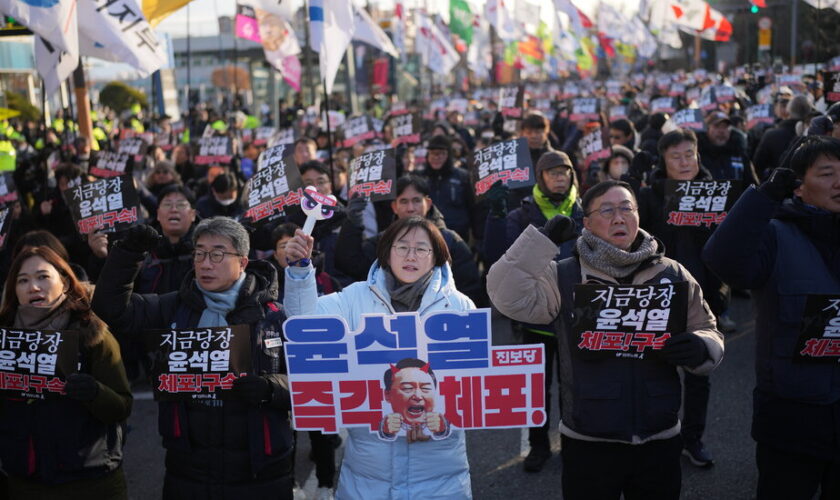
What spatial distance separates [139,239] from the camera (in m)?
3.14

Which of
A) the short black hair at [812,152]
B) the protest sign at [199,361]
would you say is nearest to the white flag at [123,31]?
the protest sign at [199,361]

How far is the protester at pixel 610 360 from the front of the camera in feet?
9.70

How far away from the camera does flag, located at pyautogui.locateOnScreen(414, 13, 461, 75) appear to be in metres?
20.2

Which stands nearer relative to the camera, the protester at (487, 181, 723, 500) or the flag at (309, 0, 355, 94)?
the protester at (487, 181, 723, 500)

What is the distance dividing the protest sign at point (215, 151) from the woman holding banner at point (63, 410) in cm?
712

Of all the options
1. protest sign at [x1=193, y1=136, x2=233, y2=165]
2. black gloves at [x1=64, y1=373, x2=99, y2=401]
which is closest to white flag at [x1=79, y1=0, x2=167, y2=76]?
protest sign at [x1=193, y1=136, x2=233, y2=165]

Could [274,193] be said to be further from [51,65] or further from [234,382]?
[51,65]

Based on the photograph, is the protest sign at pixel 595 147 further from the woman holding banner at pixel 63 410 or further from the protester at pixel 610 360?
the woman holding banner at pixel 63 410

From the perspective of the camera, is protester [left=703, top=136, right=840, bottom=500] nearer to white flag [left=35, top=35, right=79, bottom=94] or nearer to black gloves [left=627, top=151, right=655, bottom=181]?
black gloves [left=627, top=151, right=655, bottom=181]

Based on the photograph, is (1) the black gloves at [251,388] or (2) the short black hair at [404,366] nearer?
(2) the short black hair at [404,366]

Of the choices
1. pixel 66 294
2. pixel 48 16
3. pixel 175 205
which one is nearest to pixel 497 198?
pixel 175 205

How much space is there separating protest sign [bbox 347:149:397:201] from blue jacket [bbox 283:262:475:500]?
8.63 feet

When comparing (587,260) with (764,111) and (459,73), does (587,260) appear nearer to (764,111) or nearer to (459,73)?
(764,111)

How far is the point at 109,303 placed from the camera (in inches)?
126
